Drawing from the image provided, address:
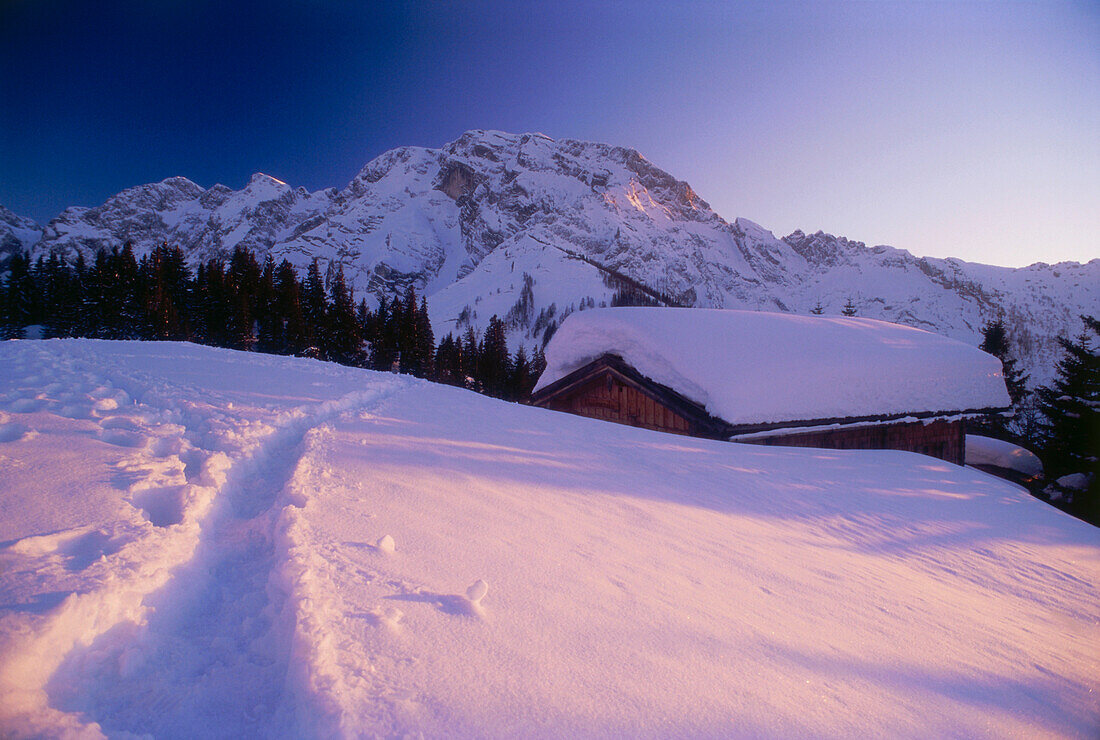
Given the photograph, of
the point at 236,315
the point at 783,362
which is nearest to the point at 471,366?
the point at 236,315

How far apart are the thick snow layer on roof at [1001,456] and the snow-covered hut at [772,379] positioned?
1121 cm

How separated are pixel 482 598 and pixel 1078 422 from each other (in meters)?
29.4

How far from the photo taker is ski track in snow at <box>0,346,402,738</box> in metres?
1.52

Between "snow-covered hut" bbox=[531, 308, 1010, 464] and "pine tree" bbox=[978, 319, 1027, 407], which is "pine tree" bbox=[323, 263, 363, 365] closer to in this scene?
"snow-covered hut" bbox=[531, 308, 1010, 464]

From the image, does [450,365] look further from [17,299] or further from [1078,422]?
[1078,422]

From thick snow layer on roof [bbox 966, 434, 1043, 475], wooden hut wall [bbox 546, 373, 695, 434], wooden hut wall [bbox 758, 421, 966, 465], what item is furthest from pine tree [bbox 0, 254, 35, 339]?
thick snow layer on roof [bbox 966, 434, 1043, 475]

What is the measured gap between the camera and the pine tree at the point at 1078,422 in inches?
705

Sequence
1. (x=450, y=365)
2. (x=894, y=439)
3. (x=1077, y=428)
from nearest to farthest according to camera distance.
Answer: (x=894, y=439), (x=1077, y=428), (x=450, y=365)

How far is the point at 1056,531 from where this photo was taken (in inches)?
199

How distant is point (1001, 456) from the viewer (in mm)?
21031

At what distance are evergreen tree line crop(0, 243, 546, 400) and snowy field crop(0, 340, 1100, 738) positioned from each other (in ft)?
129

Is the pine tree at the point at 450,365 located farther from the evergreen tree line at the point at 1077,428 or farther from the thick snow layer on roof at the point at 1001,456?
the evergreen tree line at the point at 1077,428

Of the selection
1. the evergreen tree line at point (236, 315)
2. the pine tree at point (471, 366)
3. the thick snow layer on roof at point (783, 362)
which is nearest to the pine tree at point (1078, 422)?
the thick snow layer on roof at point (783, 362)

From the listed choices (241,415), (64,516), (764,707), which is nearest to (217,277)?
(241,415)
